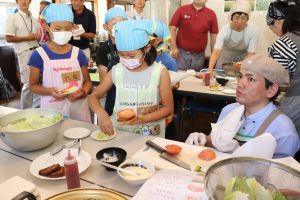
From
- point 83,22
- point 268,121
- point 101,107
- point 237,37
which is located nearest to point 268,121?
point 268,121

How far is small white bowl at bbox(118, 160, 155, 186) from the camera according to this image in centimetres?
104

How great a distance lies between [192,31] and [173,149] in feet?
9.61

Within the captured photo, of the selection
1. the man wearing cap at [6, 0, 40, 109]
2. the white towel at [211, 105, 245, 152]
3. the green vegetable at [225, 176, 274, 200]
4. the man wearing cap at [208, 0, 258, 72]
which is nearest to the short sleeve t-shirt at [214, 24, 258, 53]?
the man wearing cap at [208, 0, 258, 72]

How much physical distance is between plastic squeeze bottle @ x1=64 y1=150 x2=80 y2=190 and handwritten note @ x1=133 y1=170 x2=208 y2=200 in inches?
9.9

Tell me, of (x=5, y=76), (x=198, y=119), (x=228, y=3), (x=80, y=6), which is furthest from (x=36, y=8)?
(x=198, y=119)

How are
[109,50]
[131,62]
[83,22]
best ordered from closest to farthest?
[131,62] < [109,50] < [83,22]

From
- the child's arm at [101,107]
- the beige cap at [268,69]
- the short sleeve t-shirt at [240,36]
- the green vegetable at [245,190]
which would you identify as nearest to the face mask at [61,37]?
the child's arm at [101,107]

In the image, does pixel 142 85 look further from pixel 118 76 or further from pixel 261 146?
pixel 261 146

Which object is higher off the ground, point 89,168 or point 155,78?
point 155,78

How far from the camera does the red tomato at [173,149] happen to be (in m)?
1.28

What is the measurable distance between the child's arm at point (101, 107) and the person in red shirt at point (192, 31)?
214 centimetres

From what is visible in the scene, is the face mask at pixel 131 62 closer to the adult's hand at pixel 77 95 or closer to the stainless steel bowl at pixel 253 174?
the adult's hand at pixel 77 95

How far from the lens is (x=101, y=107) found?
66.7 inches

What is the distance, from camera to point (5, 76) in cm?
500
